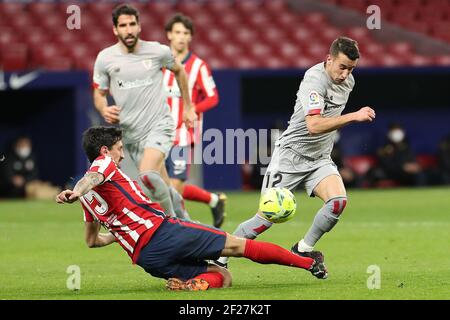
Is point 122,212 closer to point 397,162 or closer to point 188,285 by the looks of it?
point 188,285

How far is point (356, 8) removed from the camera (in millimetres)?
22328

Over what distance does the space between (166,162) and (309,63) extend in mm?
8822

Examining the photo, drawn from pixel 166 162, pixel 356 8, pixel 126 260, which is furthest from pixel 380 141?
pixel 126 260

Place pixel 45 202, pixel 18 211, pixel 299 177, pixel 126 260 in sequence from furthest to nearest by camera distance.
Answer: pixel 45 202
pixel 18 211
pixel 126 260
pixel 299 177

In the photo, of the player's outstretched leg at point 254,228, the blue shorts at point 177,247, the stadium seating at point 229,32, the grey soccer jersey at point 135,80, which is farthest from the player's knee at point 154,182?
the stadium seating at point 229,32

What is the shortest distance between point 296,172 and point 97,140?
69.2 inches

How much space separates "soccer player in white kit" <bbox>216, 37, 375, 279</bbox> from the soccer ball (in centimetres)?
16

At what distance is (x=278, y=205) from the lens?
7.85m

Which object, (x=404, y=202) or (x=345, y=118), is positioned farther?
(x=404, y=202)

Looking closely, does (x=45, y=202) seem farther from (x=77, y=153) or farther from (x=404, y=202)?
(x=404, y=202)

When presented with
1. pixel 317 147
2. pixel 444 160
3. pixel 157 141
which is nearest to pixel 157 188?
pixel 157 141

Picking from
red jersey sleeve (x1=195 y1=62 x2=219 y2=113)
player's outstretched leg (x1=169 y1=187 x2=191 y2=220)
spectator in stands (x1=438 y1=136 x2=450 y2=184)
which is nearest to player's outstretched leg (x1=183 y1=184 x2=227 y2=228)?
red jersey sleeve (x1=195 y1=62 x2=219 y2=113)

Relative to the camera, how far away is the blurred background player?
1160 cm

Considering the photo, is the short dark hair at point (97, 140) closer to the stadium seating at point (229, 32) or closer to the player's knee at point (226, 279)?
the player's knee at point (226, 279)
